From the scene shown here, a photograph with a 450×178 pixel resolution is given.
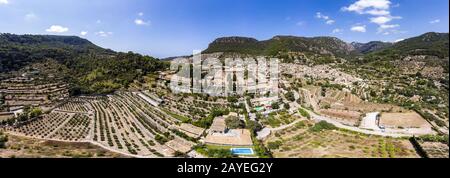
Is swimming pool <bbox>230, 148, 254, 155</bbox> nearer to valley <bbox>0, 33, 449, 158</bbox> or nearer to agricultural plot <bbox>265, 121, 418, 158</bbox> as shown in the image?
valley <bbox>0, 33, 449, 158</bbox>

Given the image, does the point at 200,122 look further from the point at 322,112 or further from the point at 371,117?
the point at 371,117

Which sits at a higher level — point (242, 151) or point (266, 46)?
point (266, 46)

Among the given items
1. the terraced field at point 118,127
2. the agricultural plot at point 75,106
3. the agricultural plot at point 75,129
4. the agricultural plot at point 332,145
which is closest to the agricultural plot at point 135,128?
the terraced field at point 118,127

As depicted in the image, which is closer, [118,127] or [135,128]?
[135,128]

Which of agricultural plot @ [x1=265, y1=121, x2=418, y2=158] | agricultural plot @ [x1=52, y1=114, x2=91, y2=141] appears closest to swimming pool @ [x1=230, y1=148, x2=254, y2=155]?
agricultural plot @ [x1=265, y1=121, x2=418, y2=158]

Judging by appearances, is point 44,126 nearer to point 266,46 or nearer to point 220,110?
point 220,110

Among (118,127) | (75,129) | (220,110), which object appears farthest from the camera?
(220,110)

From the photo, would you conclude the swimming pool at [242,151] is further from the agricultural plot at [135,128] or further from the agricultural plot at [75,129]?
the agricultural plot at [75,129]

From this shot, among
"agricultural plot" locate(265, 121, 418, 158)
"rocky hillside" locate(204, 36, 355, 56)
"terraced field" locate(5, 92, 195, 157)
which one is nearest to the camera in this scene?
"agricultural plot" locate(265, 121, 418, 158)

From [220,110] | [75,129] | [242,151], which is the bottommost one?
[75,129]

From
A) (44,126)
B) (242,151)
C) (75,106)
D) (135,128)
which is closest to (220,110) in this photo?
(135,128)

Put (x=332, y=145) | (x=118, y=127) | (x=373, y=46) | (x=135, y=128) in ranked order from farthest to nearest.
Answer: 1. (x=373, y=46)
2. (x=118, y=127)
3. (x=135, y=128)
4. (x=332, y=145)
